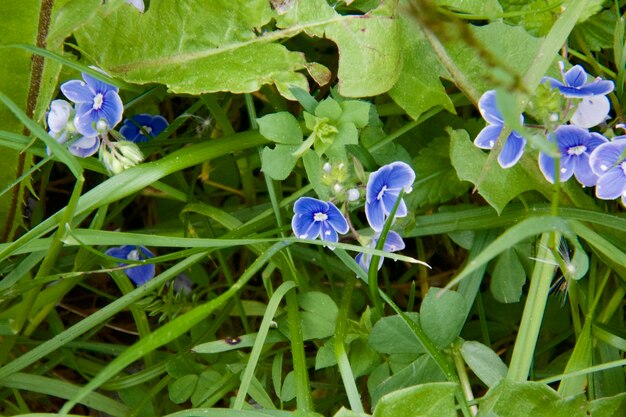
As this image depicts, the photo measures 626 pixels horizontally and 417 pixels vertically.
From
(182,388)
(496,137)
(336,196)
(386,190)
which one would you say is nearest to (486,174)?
(496,137)

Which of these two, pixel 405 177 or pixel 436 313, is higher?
pixel 405 177

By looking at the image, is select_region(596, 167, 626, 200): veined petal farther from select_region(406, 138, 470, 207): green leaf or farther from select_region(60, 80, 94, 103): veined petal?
select_region(60, 80, 94, 103): veined petal

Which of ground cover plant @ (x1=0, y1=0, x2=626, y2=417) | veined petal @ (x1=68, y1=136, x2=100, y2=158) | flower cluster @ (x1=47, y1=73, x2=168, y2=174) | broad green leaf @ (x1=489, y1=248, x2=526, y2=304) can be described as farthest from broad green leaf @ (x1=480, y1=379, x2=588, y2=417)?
veined petal @ (x1=68, y1=136, x2=100, y2=158)

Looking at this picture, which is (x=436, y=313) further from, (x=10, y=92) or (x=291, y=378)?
(x=10, y=92)

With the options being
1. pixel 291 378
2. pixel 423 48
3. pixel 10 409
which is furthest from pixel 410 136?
pixel 10 409

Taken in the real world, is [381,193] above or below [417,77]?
below

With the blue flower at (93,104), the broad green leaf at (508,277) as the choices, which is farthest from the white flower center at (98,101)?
the broad green leaf at (508,277)

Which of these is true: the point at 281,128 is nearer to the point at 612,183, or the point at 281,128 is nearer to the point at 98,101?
the point at 98,101
